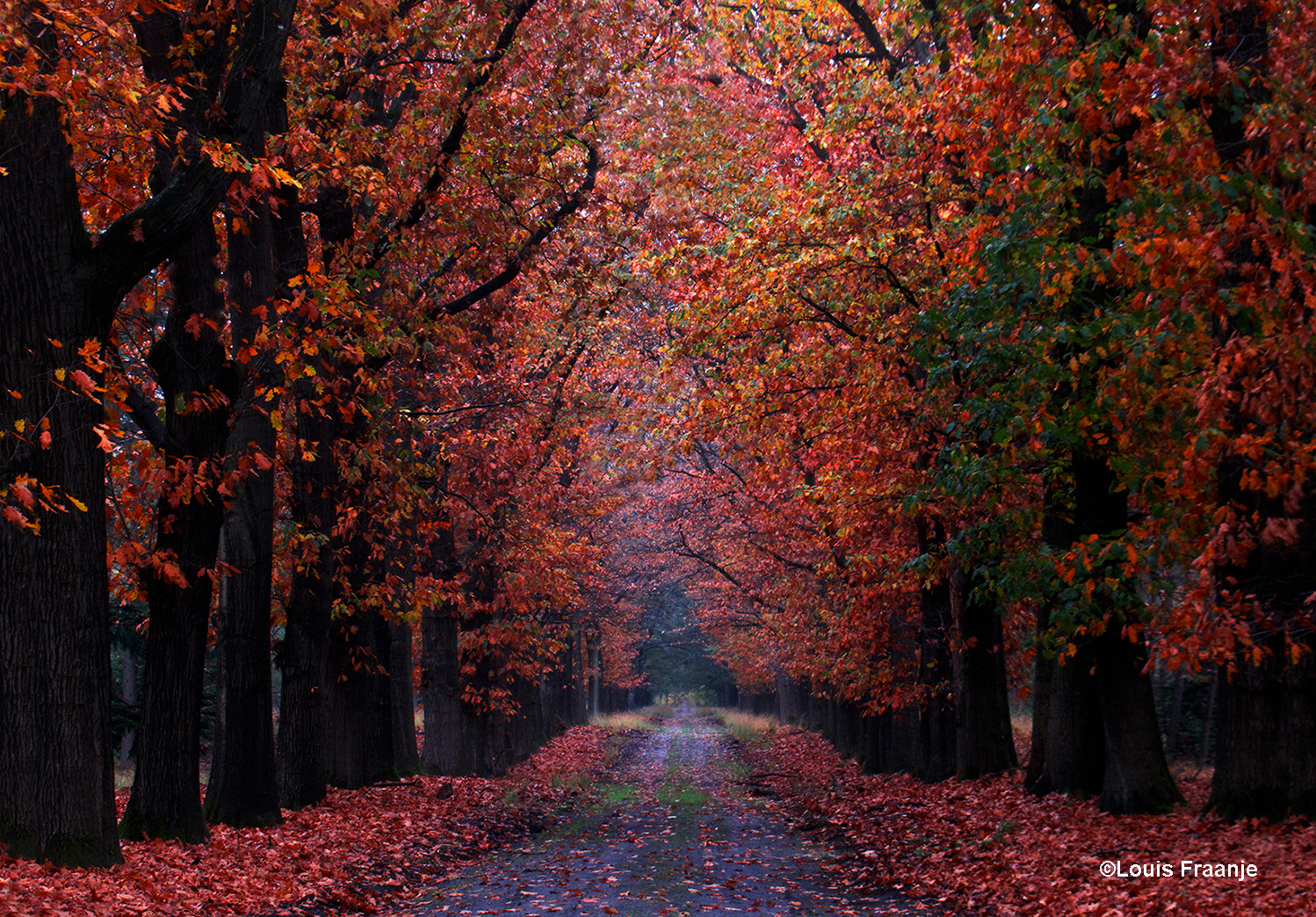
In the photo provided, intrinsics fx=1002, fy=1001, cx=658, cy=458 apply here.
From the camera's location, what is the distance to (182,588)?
10.5 meters

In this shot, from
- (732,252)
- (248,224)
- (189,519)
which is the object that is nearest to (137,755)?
(189,519)

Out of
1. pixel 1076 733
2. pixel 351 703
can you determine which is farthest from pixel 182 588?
pixel 1076 733

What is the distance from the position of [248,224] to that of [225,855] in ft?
23.3

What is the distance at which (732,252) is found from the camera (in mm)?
14641

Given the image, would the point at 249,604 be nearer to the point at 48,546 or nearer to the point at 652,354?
the point at 48,546

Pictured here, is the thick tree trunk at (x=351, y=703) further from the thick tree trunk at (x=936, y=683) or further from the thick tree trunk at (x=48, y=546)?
the thick tree trunk at (x=936, y=683)

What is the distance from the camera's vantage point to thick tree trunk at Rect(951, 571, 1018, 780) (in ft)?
57.0

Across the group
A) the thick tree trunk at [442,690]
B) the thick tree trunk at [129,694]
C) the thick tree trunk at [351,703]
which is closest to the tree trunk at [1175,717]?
the thick tree trunk at [442,690]

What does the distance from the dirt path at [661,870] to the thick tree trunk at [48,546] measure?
3162 millimetres

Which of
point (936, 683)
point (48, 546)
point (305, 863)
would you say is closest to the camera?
point (48, 546)

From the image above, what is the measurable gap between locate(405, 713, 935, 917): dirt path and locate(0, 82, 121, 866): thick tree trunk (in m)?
3.16

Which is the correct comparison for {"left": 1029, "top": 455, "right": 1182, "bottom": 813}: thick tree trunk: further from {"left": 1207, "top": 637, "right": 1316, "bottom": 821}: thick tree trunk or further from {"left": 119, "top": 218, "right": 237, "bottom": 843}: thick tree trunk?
{"left": 119, "top": 218, "right": 237, "bottom": 843}: thick tree trunk

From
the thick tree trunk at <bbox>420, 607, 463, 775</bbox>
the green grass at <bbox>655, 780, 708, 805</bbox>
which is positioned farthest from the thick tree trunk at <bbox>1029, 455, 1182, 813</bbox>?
the thick tree trunk at <bbox>420, 607, 463, 775</bbox>

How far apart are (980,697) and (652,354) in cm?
1047
